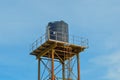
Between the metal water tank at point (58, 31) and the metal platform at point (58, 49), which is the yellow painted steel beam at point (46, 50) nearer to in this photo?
the metal platform at point (58, 49)

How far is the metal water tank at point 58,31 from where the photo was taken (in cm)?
7244

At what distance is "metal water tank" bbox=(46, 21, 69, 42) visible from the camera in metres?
72.4

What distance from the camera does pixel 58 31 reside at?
73250 millimetres

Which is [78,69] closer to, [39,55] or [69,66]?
[69,66]

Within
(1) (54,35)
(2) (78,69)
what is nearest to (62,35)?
(1) (54,35)

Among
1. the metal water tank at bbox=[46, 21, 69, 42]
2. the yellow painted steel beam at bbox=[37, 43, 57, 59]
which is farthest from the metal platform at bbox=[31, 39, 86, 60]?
the metal water tank at bbox=[46, 21, 69, 42]

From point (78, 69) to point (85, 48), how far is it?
3803mm

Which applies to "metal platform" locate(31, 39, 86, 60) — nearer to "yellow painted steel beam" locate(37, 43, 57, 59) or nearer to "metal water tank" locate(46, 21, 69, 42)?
"yellow painted steel beam" locate(37, 43, 57, 59)

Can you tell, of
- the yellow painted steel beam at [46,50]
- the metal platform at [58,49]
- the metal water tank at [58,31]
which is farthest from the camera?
the metal water tank at [58,31]

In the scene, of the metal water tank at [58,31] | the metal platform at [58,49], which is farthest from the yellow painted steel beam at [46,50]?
the metal water tank at [58,31]

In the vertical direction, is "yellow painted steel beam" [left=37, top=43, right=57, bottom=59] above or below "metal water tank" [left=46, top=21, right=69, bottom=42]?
below

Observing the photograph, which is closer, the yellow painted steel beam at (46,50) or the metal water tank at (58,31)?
the yellow painted steel beam at (46,50)

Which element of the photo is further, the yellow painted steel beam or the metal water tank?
the metal water tank

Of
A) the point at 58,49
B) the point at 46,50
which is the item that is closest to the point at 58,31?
the point at 58,49
